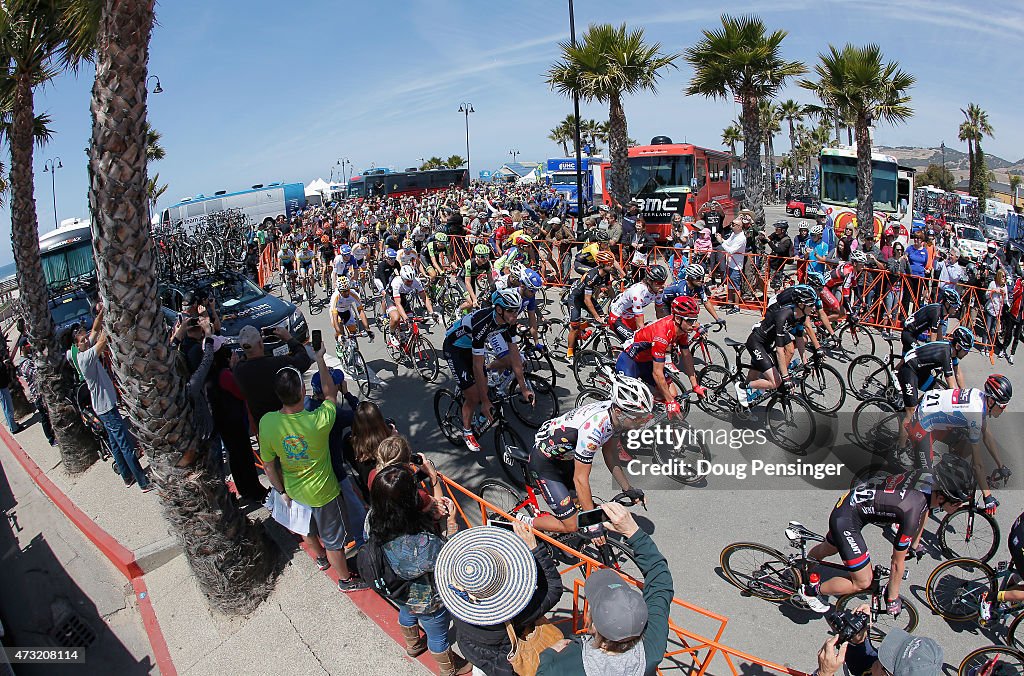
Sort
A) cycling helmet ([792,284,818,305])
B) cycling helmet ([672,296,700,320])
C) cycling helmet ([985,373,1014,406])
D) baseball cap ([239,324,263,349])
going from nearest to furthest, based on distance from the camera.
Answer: cycling helmet ([985,373,1014,406])
baseball cap ([239,324,263,349])
cycling helmet ([672,296,700,320])
cycling helmet ([792,284,818,305])

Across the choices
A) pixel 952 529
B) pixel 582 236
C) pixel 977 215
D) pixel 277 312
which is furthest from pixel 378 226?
pixel 977 215

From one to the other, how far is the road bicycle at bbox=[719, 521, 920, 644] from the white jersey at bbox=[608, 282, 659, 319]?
387cm

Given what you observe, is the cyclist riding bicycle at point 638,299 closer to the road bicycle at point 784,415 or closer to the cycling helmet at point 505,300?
the road bicycle at point 784,415

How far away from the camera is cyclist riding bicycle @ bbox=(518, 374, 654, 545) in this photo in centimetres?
443

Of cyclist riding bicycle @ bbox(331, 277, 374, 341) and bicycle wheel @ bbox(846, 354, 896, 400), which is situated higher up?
cyclist riding bicycle @ bbox(331, 277, 374, 341)

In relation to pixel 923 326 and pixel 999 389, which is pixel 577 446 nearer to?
pixel 999 389

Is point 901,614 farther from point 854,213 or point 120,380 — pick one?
point 854,213

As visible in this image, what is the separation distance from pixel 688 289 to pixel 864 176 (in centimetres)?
1449

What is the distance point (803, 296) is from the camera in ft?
23.4

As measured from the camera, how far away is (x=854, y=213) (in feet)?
72.5

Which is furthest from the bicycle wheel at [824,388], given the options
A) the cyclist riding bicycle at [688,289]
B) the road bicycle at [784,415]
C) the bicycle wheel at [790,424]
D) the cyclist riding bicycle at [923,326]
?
the cyclist riding bicycle at [688,289]

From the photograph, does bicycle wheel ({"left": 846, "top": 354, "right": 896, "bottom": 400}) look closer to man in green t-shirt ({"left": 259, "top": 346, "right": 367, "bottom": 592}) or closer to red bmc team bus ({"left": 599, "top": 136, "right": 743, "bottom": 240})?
man in green t-shirt ({"left": 259, "top": 346, "right": 367, "bottom": 592})

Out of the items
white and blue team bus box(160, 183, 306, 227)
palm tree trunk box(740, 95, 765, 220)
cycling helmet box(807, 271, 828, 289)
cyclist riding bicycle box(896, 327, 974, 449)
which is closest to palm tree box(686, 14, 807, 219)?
palm tree trunk box(740, 95, 765, 220)

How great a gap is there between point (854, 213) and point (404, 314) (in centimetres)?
1912
